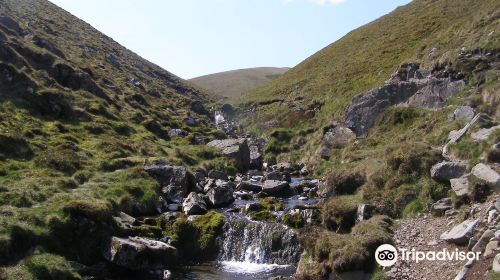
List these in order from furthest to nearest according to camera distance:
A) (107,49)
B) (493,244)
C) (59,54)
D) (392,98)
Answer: (107,49)
(59,54)
(392,98)
(493,244)

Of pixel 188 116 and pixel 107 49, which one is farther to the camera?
pixel 107 49

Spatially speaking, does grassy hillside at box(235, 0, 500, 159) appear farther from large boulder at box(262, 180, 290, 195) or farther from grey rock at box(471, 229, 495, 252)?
grey rock at box(471, 229, 495, 252)

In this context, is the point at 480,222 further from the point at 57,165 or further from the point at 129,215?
the point at 57,165

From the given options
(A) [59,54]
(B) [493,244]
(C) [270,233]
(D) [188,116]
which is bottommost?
(C) [270,233]

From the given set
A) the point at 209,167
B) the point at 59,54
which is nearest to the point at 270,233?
the point at 209,167

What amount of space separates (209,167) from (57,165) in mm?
17882

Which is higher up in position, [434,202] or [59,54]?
[59,54]

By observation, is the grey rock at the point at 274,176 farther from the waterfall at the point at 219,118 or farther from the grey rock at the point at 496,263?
the waterfall at the point at 219,118

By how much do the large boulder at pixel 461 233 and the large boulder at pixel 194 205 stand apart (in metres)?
18.1

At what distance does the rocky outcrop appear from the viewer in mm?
41625

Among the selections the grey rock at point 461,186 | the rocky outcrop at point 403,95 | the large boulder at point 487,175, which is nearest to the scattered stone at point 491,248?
the large boulder at point 487,175

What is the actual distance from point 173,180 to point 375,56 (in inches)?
1948

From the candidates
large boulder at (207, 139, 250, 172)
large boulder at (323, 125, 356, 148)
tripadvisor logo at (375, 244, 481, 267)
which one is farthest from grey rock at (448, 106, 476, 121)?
large boulder at (207, 139, 250, 172)

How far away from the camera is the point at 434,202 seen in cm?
2403
